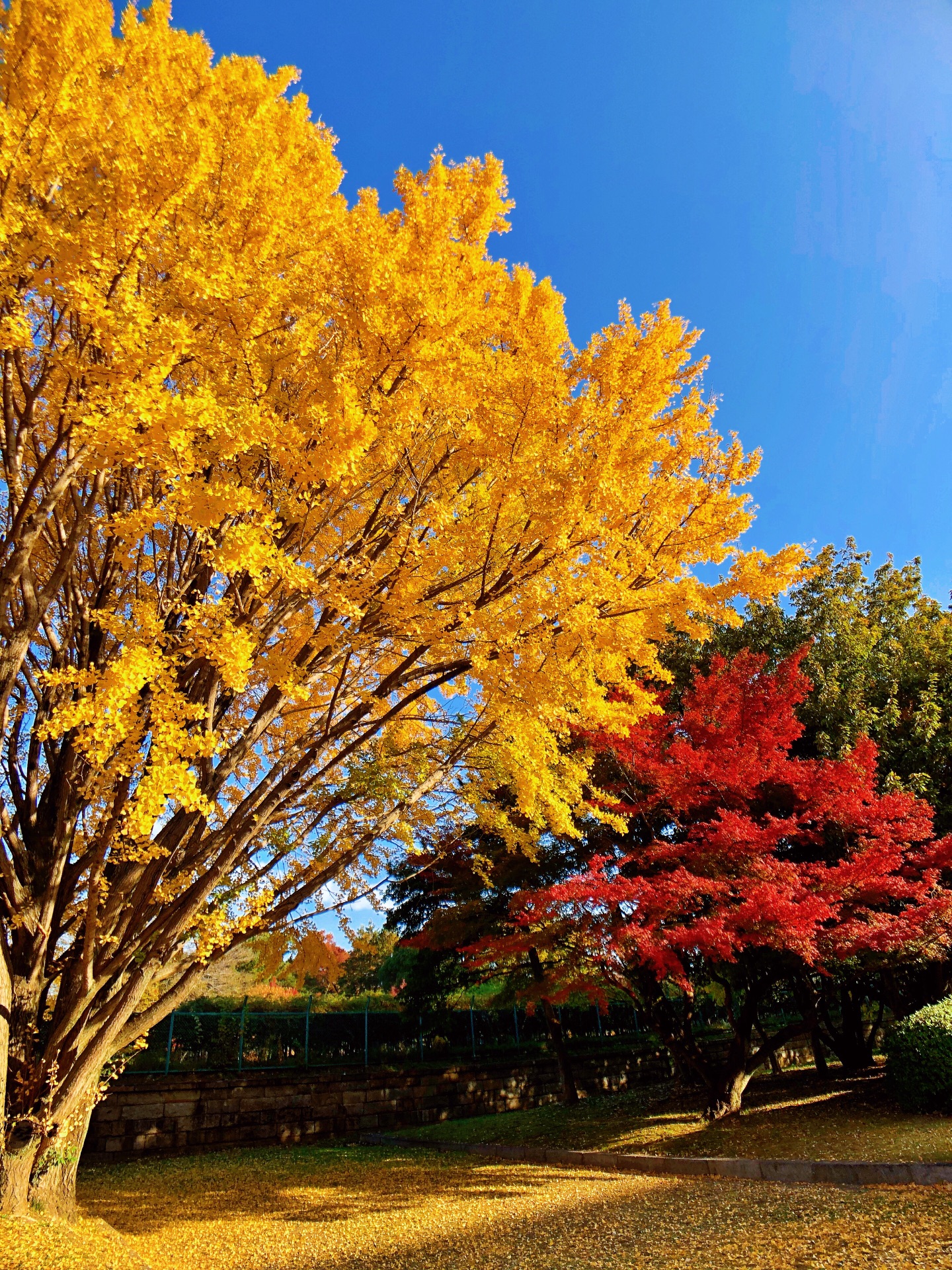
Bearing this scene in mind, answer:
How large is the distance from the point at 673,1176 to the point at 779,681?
5801mm

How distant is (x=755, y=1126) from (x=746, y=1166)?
1889 millimetres

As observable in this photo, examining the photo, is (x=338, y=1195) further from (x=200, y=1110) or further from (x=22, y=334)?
(x=22, y=334)

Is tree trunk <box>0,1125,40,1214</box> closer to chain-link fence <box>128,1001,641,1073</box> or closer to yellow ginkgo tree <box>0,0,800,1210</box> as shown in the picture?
yellow ginkgo tree <box>0,0,800,1210</box>

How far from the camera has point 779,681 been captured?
369 inches

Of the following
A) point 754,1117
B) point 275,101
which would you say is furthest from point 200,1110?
point 275,101

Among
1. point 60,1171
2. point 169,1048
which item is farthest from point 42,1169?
point 169,1048

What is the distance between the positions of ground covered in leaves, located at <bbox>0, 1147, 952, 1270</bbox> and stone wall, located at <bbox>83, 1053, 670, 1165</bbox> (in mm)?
1140

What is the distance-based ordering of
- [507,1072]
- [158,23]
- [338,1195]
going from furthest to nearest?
[507,1072] → [338,1195] → [158,23]

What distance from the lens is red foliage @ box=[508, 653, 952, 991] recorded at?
7.46 metres

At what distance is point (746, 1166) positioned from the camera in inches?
268

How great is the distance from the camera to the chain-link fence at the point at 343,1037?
1031 centimetres

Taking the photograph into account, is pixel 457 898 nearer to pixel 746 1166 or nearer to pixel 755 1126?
pixel 755 1126

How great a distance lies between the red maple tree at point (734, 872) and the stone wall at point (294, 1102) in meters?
4.06

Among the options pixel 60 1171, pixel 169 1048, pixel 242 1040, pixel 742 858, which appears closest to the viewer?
pixel 60 1171
